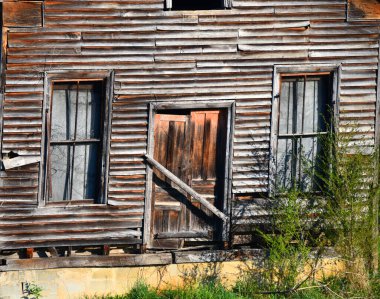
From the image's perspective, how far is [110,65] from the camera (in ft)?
43.1

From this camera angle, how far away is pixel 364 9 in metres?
→ 13.6

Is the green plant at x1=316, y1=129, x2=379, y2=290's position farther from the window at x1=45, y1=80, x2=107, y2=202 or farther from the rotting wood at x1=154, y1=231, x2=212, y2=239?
the window at x1=45, y1=80, x2=107, y2=202

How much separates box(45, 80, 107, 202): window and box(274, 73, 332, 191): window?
2595 millimetres

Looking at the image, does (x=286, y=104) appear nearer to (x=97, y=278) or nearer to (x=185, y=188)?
(x=185, y=188)

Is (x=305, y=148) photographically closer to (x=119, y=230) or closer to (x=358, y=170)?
(x=358, y=170)

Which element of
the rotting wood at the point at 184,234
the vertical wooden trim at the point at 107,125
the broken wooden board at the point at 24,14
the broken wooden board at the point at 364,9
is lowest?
the rotting wood at the point at 184,234

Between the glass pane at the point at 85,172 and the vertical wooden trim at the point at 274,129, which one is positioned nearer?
the glass pane at the point at 85,172

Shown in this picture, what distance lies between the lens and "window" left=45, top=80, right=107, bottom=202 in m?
13.2

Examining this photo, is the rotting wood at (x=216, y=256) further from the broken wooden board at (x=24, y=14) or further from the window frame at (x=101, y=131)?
the broken wooden board at (x=24, y=14)

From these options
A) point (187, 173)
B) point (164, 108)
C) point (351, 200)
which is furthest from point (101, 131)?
point (351, 200)

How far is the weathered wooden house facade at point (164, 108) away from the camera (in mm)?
13016

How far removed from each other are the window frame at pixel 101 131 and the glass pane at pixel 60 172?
0.34ft

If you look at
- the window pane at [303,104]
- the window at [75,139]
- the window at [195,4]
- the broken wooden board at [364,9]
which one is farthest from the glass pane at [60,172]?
the broken wooden board at [364,9]

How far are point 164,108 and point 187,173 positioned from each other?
1012mm
